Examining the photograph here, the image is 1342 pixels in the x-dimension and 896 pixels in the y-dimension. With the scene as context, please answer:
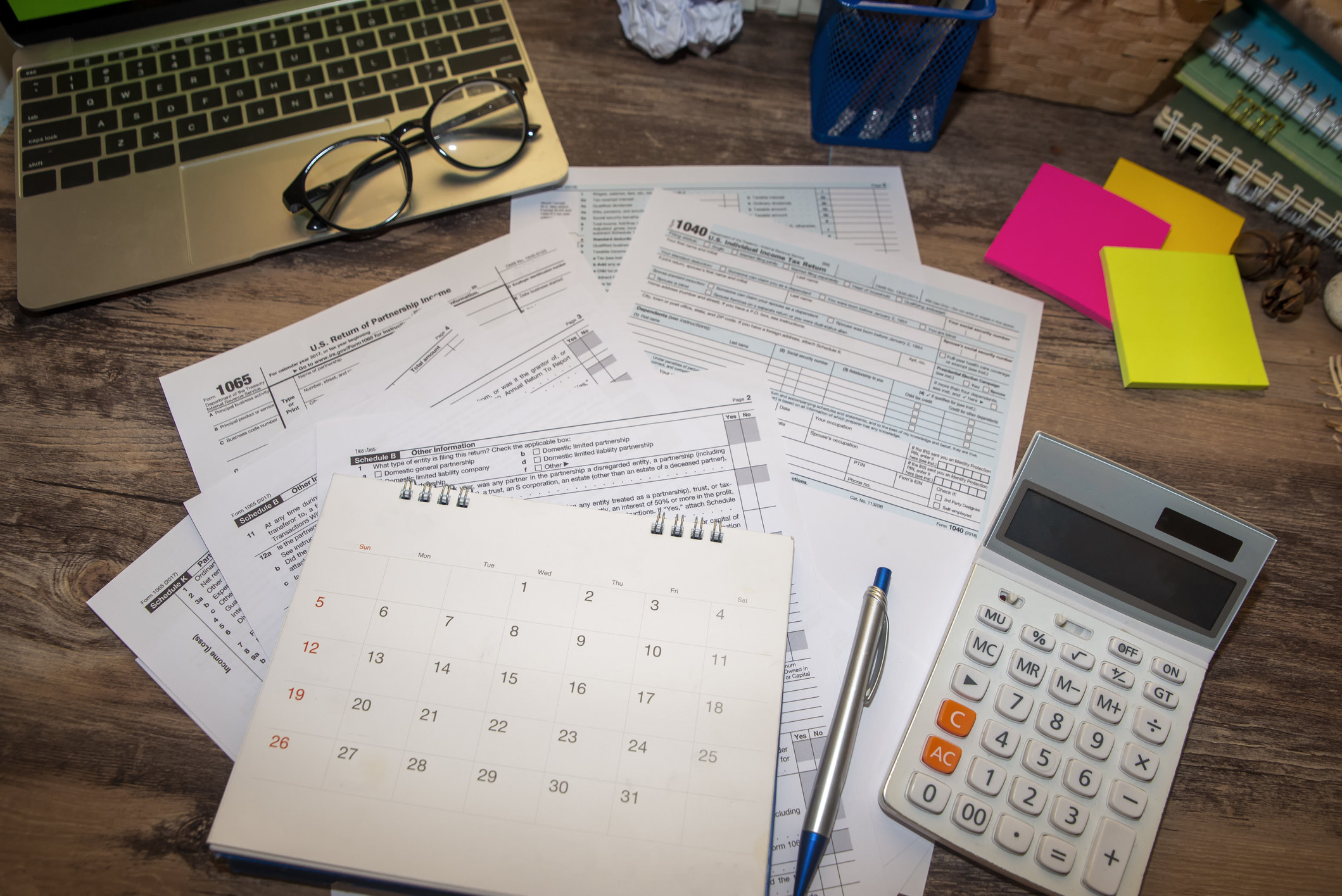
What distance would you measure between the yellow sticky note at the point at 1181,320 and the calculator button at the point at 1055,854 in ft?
1.36

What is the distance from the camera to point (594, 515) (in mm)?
603

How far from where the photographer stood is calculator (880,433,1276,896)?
1.75 feet

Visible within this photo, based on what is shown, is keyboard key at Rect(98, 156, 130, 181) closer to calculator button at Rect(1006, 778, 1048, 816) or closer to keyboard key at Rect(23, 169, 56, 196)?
keyboard key at Rect(23, 169, 56, 196)

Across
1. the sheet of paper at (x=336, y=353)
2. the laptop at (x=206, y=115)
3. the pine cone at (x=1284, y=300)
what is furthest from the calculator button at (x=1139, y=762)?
the laptop at (x=206, y=115)

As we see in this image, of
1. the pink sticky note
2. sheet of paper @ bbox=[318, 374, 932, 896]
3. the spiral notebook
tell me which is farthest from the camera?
the pink sticky note

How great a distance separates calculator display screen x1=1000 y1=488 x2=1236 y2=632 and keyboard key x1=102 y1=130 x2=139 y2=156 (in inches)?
34.1

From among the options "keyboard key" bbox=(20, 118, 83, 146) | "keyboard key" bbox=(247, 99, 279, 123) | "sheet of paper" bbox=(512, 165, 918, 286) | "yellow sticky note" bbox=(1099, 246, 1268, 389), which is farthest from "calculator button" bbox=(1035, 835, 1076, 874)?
"keyboard key" bbox=(20, 118, 83, 146)

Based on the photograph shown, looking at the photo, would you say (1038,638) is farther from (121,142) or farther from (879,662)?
(121,142)

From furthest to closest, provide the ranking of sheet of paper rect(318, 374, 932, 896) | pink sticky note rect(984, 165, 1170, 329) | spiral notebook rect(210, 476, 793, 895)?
pink sticky note rect(984, 165, 1170, 329) < sheet of paper rect(318, 374, 932, 896) < spiral notebook rect(210, 476, 793, 895)

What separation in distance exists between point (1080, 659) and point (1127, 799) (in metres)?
0.10

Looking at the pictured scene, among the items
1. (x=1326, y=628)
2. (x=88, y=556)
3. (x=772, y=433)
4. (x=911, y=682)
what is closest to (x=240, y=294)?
(x=88, y=556)

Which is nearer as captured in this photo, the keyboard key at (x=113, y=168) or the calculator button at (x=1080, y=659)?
the calculator button at (x=1080, y=659)

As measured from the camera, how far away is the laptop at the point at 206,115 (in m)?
0.68

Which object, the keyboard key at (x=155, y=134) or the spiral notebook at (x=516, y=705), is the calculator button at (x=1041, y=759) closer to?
the spiral notebook at (x=516, y=705)
